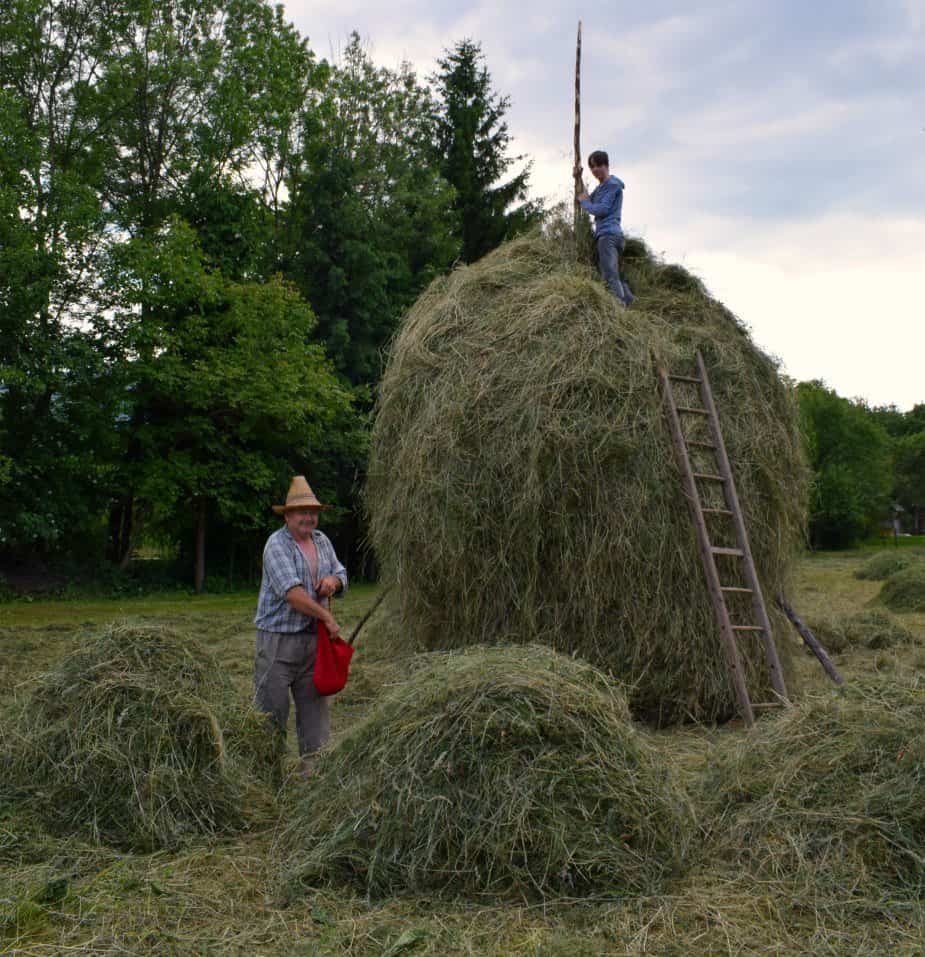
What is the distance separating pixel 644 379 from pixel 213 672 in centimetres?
389

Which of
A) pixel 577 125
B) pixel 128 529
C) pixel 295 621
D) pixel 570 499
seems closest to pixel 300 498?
pixel 295 621

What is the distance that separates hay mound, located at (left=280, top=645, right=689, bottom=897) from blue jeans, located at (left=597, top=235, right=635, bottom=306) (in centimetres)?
484

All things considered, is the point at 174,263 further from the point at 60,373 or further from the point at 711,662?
the point at 711,662

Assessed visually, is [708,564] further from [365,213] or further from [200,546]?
[365,213]

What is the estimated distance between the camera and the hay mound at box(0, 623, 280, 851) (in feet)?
17.6

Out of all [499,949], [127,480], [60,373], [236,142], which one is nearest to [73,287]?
[60,373]

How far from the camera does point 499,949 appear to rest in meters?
4.01

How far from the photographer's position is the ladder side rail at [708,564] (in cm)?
743

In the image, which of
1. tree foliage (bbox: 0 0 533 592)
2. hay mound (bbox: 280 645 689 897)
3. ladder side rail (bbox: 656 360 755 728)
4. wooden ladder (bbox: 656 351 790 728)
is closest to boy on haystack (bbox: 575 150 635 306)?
wooden ladder (bbox: 656 351 790 728)

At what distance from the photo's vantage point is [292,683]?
21.5ft

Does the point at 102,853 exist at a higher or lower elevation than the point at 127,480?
lower

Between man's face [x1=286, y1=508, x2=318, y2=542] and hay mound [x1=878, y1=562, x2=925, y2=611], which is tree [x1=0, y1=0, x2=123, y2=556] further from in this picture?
hay mound [x1=878, y1=562, x2=925, y2=611]

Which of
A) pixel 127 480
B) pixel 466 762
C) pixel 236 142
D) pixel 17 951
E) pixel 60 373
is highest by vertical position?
pixel 236 142

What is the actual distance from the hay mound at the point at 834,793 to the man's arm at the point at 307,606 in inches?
93.6
